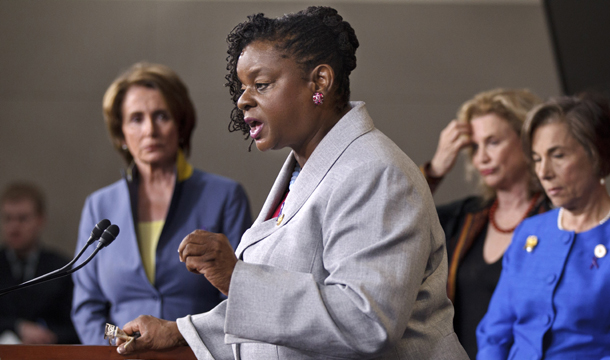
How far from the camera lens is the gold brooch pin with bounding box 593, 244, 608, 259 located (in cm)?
199

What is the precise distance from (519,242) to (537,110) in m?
0.49

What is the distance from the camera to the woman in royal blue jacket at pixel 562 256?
6.36ft

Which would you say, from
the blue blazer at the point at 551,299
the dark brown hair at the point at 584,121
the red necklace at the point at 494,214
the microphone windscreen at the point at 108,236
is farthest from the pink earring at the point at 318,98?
the red necklace at the point at 494,214

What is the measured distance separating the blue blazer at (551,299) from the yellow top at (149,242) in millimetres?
1273

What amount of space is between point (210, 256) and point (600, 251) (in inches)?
55.2

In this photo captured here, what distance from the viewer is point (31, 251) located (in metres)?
4.00

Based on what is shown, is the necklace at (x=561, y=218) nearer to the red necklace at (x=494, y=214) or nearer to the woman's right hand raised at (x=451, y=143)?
the red necklace at (x=494, y=214)

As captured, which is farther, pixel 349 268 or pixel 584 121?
pixel 584 121

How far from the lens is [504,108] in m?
2.92

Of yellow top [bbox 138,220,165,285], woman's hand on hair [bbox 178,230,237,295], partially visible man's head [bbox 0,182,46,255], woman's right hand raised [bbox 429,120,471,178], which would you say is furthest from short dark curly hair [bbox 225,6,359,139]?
partially visible man's head [bbox 0,182,46,255]

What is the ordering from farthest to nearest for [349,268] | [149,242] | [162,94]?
[162,94]
[149,242]
[349,268]

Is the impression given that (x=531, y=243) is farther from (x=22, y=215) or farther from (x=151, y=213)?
(x=22, y=215)

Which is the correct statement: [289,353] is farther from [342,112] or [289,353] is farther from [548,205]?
[548,205]

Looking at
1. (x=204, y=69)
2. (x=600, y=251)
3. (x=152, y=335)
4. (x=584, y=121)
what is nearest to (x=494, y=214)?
(x=584, y=121)
